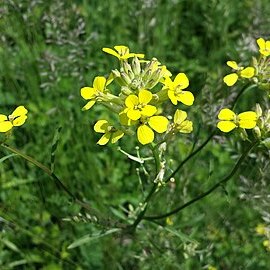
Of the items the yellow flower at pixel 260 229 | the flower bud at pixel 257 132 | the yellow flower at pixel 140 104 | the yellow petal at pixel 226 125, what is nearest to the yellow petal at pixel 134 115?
the yellow flower at pixel 140 104

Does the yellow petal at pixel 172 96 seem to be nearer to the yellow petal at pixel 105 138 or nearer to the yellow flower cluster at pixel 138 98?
the yellow flower cluster at pixel 138 98

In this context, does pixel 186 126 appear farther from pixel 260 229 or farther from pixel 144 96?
pixel 260 229

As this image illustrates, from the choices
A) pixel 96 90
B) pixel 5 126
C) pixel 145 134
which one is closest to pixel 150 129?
pixel 145 134

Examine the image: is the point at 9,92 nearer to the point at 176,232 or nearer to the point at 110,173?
the point at 110,173

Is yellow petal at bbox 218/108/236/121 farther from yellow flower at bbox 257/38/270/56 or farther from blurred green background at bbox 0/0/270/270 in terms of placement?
blurred green background at bbox 0/0/270/270

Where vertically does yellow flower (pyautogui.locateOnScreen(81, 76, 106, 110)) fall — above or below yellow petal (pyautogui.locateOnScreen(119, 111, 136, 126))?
above

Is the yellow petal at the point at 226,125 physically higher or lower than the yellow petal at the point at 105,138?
lower

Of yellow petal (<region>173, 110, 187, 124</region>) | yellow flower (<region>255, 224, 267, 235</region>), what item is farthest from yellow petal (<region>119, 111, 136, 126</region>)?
yellow flower (<region>255, 224, 267, 235</region>)
